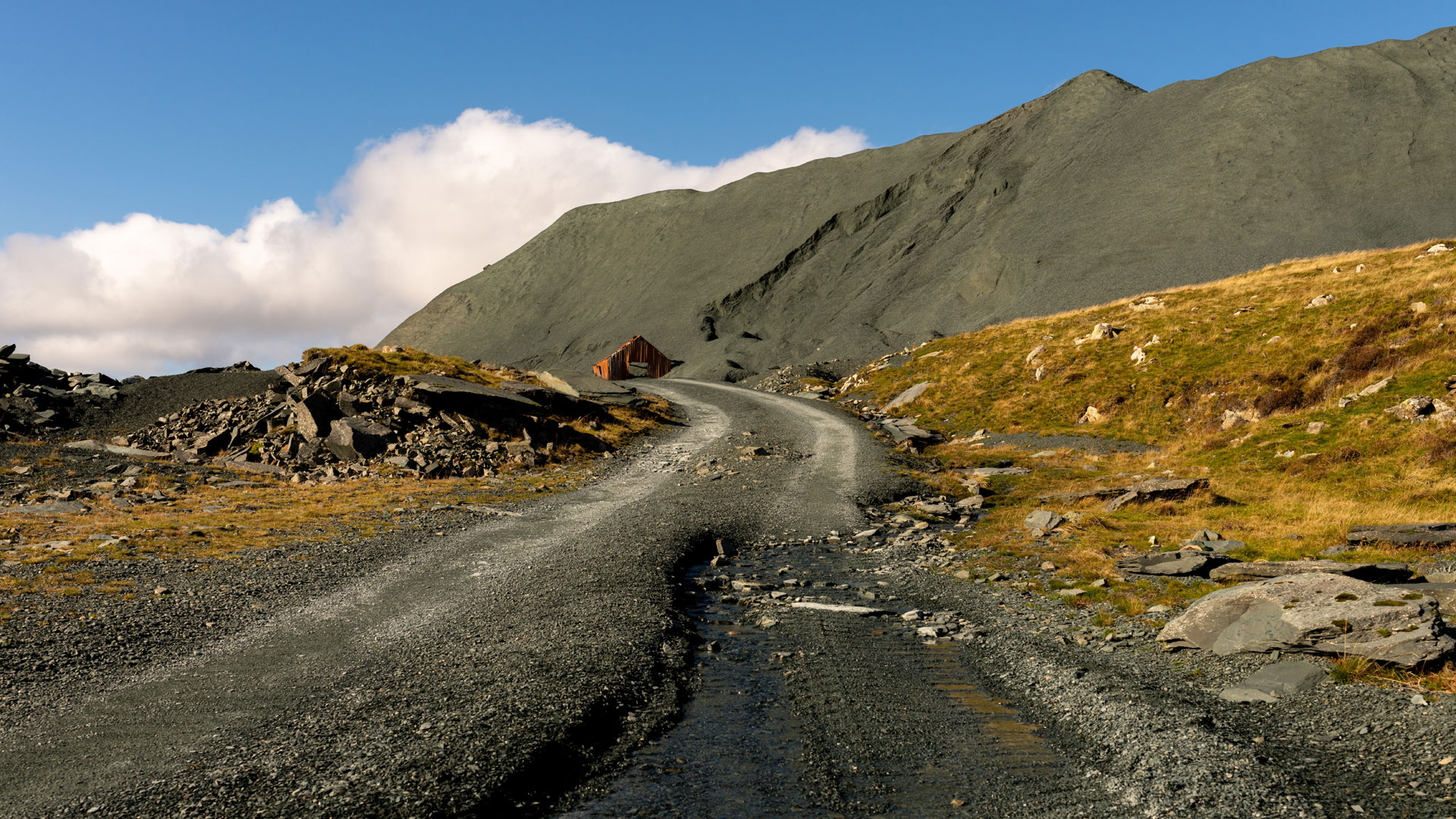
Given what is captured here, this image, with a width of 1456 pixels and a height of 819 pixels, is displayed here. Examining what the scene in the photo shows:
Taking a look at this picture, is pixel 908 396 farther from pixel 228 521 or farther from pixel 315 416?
pixel 228 521

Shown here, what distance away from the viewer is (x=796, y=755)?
9062mm

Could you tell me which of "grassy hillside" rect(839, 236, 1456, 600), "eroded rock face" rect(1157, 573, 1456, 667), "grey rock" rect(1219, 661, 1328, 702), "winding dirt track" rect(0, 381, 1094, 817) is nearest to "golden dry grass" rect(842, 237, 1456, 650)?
"grassy hillside" rect(839, 236, 1456, 600)

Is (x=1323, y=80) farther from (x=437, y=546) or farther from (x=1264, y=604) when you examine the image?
(x=437, y=546)

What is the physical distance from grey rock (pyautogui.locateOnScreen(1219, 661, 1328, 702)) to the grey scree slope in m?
61.0

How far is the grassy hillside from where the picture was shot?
754 inches

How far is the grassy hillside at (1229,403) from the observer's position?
19.1 metres

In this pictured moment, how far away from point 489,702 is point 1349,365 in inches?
1335

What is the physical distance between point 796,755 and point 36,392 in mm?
39284

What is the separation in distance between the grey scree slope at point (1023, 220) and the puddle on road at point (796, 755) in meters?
60.7

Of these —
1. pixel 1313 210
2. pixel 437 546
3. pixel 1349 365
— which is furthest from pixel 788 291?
pixel 437 546

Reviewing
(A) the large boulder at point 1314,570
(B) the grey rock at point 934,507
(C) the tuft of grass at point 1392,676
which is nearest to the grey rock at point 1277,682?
(C) the tuft of grass at point 1392,676

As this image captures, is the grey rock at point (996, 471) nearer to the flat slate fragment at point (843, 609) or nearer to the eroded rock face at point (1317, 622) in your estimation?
the flat slate fragment at point (843, 609)

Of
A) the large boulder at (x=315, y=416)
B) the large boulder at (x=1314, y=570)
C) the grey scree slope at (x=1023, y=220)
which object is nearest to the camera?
the large boulder at (x=1314, y=570)

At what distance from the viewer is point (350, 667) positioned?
1079 cm
